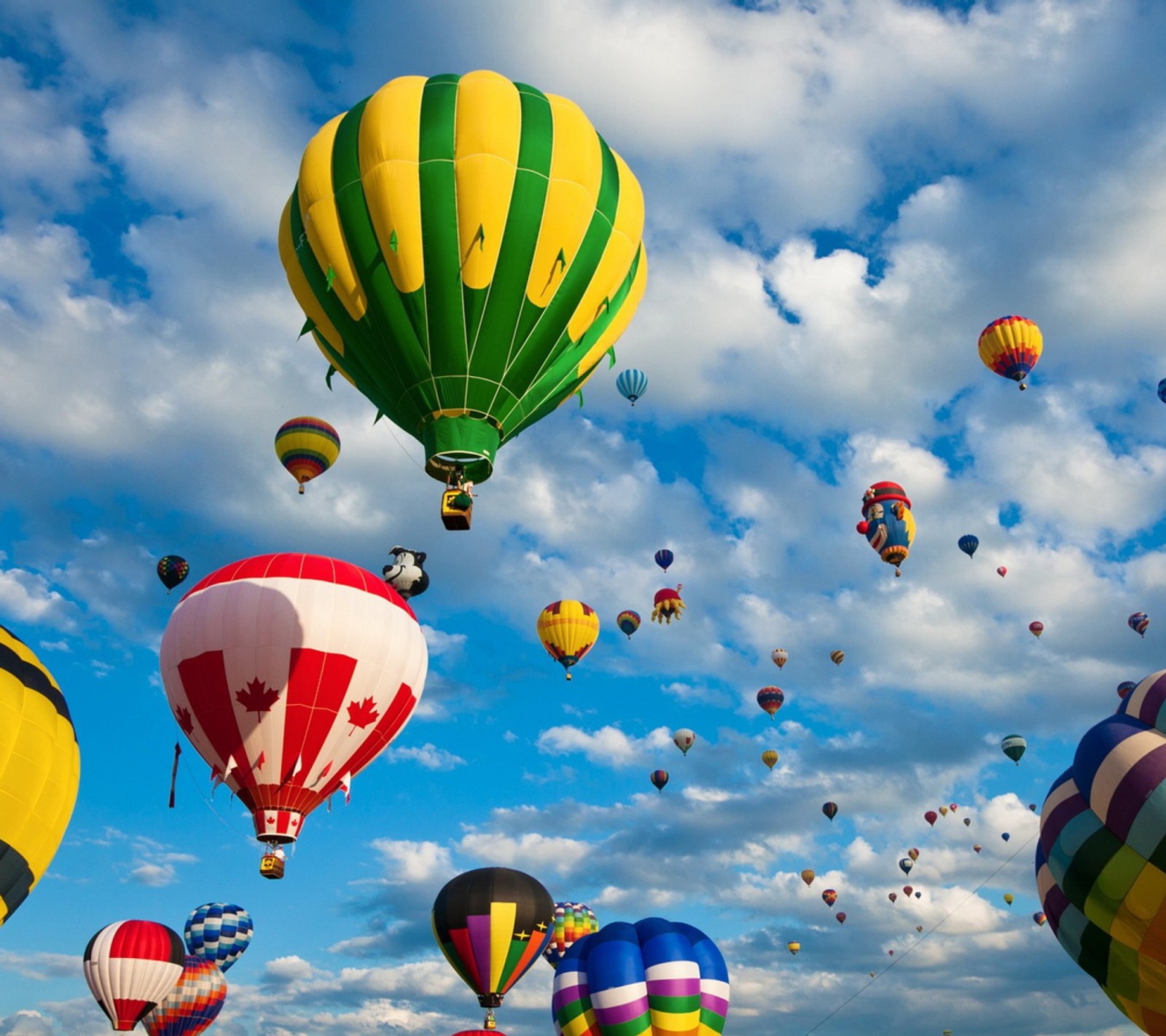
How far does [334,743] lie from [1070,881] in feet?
38.6

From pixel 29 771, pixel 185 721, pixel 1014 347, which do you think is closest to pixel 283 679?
pixel 185 721

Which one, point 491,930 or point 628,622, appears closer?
point 491,930

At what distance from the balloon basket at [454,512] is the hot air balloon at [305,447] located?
15.3m

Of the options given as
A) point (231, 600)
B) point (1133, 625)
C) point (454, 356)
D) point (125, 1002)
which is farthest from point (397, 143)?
point (1133, 625)

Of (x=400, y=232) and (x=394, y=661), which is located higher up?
(x=400, y=232)

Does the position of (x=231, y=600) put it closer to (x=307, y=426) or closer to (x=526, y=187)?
(x=526, y=187)

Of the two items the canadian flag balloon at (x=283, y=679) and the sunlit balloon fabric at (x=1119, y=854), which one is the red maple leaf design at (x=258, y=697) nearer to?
the canadian flag balloon at (x=283, y=679)

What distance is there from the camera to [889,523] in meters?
35.8

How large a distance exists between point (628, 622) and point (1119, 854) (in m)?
30.0

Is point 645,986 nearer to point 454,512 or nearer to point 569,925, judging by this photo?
point 454,512

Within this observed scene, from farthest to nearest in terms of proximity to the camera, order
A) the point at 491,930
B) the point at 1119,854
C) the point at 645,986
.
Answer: the point at 491,930, the point at 645,986, the point at 1119,854

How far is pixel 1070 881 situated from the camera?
1477 cm

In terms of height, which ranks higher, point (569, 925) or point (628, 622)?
point (628, 622)

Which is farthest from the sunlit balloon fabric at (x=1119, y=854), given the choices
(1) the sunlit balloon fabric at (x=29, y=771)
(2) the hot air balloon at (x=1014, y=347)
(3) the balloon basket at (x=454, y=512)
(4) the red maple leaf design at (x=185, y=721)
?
(2) the hot air balloon at (x=1014, y=347)
